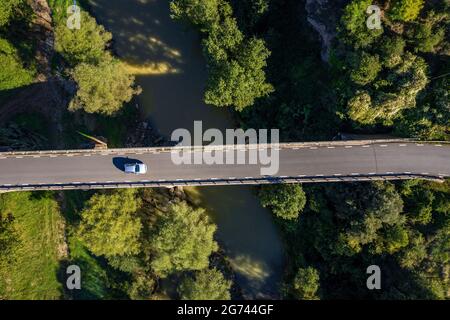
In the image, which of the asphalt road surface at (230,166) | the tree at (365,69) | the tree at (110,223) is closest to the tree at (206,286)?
the tree at (110,223)

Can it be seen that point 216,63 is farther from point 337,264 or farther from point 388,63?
point 337,264

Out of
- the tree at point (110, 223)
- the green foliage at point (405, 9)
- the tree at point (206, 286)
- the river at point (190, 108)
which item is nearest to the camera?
the green foliage at point (405, 9)

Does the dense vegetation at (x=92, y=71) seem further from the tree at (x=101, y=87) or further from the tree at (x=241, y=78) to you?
the tree at (x=241, y=78)

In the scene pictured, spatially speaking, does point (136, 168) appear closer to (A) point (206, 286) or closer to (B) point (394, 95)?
(A) point (206, 286)

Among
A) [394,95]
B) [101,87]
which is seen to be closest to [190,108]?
[101,87]

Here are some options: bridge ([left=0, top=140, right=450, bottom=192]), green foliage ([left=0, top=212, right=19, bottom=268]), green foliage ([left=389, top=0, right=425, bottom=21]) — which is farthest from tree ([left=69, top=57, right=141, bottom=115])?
green foliage ([left=389, top=0, right=425, bottom=21])

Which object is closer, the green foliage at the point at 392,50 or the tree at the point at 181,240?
Answer: the green foliage at the point at 392,50

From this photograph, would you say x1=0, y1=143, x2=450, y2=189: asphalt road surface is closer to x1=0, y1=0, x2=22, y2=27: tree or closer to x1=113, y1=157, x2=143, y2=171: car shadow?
x1=113, y1=157, x2=143, y2=171: car shadow
